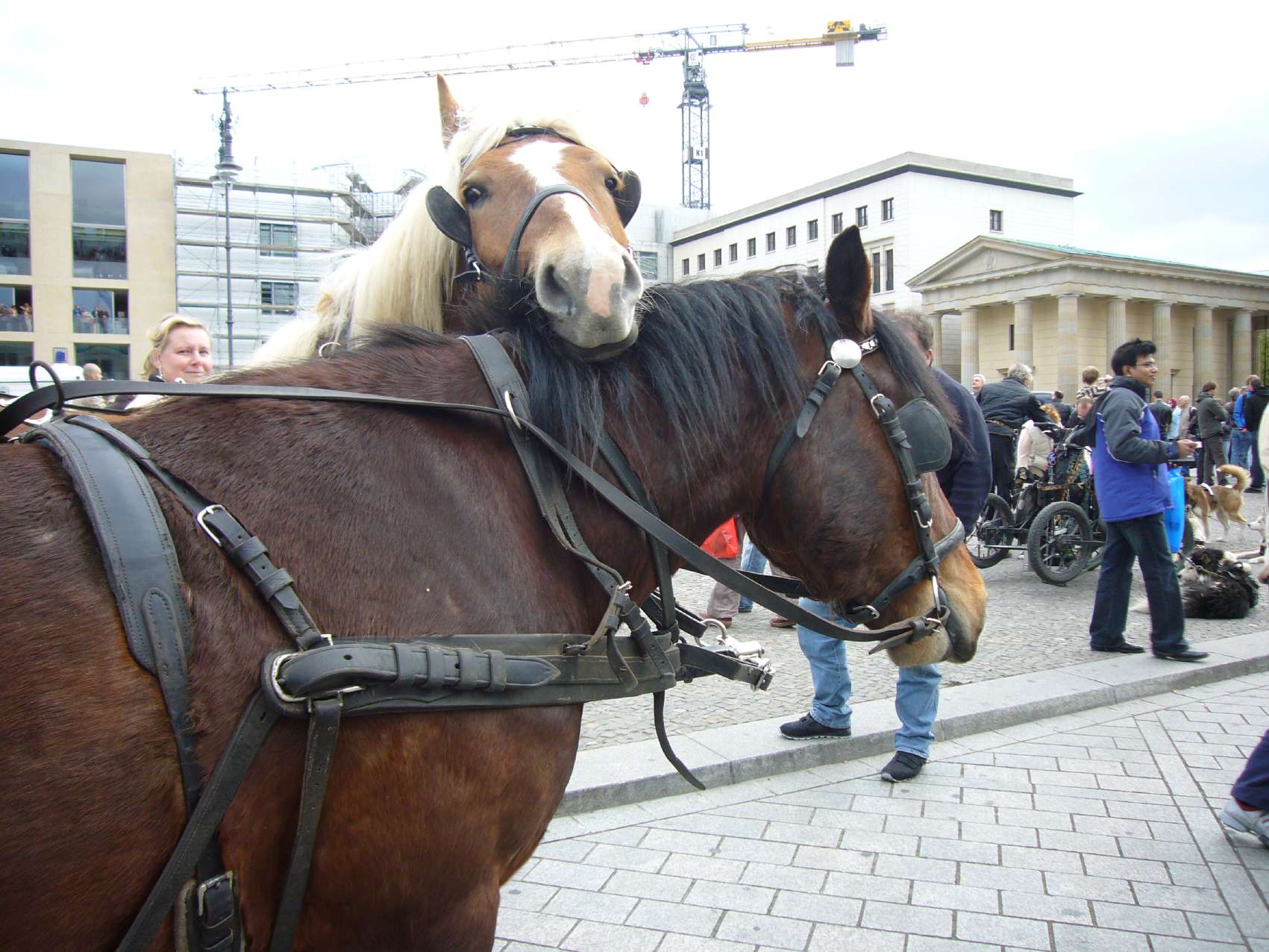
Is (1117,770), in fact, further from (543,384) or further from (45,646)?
(45,646)

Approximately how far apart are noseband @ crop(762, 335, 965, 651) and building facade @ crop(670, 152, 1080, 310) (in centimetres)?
4890

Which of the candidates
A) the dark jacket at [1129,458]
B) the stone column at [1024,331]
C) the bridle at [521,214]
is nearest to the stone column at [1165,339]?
the stone column at [1024,331]

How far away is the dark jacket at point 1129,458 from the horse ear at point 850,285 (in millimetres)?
4859

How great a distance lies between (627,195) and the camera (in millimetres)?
2854

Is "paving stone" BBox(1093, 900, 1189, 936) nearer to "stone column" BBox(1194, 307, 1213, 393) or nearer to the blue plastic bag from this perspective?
the blue plastic bag

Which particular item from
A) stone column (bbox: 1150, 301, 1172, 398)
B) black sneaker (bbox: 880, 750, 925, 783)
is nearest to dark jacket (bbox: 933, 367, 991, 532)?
black sneaker (bbox: 880, 750, 925, 783)

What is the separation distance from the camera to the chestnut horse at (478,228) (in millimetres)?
2064

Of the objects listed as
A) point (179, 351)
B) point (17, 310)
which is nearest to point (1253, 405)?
point (179, 351)

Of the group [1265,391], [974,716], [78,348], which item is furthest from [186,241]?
[974,716]

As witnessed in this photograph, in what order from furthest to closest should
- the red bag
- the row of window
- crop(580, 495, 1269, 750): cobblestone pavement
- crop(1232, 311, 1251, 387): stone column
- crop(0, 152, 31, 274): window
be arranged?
crop(1232, 311, 1251, 387): stone column < crop(0, 152, 31, 274): window < the row of window < the red bag < crop(580, 495, 1269, 750): cobblestone pavement

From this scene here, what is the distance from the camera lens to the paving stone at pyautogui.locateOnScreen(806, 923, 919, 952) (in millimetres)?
2730

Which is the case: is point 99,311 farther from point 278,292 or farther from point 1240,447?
point 1240,447

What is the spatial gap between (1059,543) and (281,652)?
9.30m

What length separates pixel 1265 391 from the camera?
16.8 m
